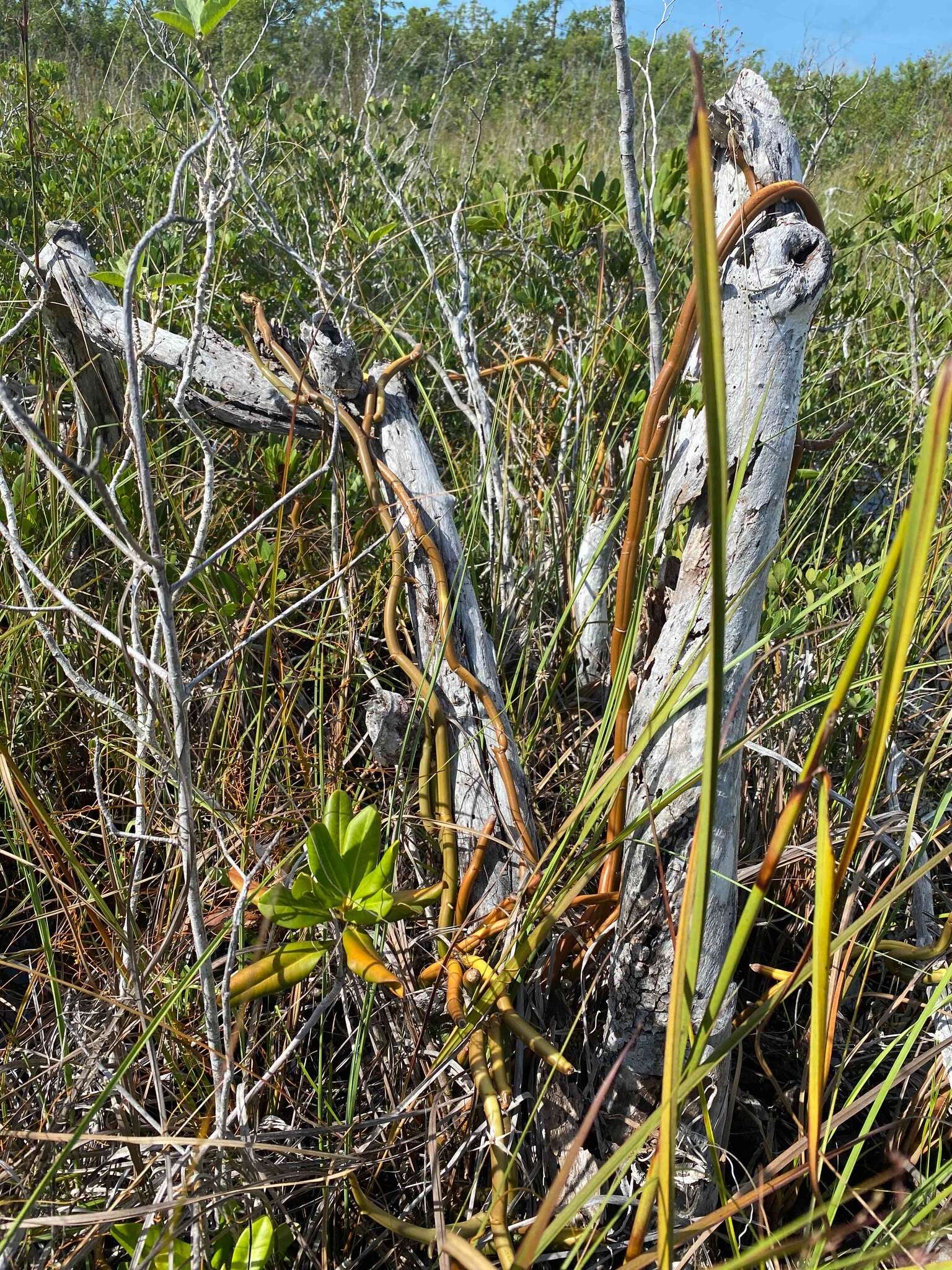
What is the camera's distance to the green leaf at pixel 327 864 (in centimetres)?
89

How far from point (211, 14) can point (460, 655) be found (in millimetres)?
817

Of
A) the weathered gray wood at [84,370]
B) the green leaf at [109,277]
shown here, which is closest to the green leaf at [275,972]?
the green leaf at [109,277]

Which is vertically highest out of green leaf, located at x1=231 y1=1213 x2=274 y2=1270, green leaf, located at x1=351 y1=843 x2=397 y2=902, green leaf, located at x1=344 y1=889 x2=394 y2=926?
green leaf, located at x1=351 y1=843 x2=397 y2=902

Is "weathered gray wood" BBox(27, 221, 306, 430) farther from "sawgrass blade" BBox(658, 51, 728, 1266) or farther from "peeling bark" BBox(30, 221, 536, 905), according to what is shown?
"sawgrass blade" BBox(658, 51, 728, 1266)

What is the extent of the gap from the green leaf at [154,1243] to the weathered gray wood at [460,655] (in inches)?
20.7

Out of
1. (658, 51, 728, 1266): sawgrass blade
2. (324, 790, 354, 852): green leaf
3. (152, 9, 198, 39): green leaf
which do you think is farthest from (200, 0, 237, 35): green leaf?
(324, 790, 354, 852): green leaf

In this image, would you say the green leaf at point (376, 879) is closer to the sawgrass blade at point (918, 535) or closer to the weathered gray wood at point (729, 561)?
the weathered gray wood at point (729, 561)

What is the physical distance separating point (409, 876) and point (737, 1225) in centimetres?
65

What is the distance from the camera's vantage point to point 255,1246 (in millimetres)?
889

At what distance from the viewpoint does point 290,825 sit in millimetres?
1327

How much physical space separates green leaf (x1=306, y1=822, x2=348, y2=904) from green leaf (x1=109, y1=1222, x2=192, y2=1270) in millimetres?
338

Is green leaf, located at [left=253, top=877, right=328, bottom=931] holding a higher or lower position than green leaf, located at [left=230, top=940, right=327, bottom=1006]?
higher

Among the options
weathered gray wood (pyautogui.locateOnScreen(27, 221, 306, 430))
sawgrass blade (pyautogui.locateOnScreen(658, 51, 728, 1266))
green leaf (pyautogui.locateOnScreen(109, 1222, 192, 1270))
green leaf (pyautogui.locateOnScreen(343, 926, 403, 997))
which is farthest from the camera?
weathered gray wood (pyautogui.locateOnScreen(27, 221, 306, 430))

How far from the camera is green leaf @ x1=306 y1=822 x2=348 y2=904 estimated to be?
890 millimetres
